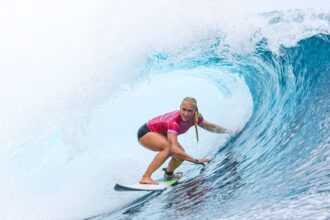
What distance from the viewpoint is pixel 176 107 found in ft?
31.9

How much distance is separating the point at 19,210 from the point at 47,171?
→ 205 cm

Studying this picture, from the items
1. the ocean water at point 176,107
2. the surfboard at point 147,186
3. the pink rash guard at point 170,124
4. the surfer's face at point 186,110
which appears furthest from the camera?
the surfboard at point 147,186

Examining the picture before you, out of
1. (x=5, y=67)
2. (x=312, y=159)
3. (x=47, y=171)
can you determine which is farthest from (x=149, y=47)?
(x=5, y=67)

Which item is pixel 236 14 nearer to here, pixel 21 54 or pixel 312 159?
pixel 312 159

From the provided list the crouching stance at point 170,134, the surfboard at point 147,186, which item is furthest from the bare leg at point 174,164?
the surfboard at point 147,186

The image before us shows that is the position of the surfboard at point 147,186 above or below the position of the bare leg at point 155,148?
below

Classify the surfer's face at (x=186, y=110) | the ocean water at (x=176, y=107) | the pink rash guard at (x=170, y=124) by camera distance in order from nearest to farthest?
the ocean water at (x=176, y=107), the surfer's face at (x=186, y=110), the pink rash guard at (x=170, y=124)

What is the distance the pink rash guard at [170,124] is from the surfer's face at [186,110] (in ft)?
0.33

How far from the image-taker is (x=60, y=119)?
7.10 metres

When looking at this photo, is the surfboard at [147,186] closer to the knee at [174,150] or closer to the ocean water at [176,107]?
the ocean water at [176,107]

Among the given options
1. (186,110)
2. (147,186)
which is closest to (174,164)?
(147,186)

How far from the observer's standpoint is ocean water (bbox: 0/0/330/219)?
4.22 metres

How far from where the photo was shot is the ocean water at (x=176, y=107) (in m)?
4.22

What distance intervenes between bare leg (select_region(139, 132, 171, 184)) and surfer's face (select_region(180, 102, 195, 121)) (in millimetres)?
342
